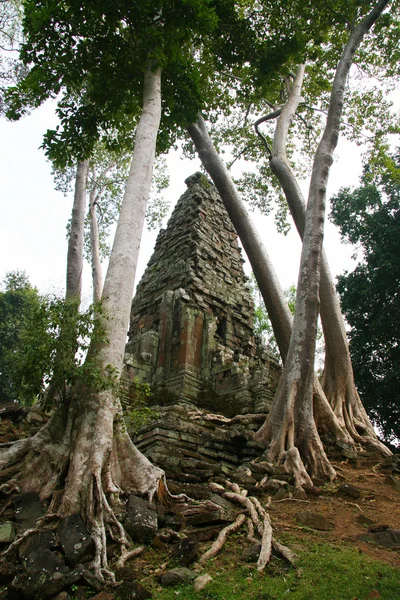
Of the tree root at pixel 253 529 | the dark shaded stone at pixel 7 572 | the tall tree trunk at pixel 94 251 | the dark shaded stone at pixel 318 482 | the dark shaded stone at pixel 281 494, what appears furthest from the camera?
the tall tree trunk at pixel 94 251

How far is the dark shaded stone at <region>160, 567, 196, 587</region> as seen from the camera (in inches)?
123

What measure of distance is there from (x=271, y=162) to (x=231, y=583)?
8.91m

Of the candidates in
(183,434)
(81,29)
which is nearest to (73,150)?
(81,29)

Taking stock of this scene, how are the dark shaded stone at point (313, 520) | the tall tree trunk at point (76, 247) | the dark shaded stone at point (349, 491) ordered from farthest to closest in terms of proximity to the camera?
the tall tree trunk at point (76, 247) → the dark shaded stone at point (349, 491) → the dark shaded stone at point (313, 520)

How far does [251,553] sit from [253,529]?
1.66 ft

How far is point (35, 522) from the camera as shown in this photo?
12.1 feet

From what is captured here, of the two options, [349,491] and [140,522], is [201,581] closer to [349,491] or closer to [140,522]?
[140,522]

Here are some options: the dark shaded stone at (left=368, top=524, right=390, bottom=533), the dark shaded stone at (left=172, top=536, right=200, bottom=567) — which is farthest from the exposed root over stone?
the dark shaded stone at (left=368, top=524, right=390, bottom=533)

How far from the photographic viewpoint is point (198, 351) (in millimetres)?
10234

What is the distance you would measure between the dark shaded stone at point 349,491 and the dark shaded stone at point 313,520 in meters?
1.02

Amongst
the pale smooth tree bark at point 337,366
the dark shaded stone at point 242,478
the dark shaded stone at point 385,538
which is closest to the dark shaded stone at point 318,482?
the dark shaded stone at point 242,478

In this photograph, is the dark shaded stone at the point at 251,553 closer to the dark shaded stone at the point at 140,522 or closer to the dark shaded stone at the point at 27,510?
the dark shaded stone at the point at 140,522

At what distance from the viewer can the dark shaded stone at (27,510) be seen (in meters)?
3.70

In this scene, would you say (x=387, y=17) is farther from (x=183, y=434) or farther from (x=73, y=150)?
(x=183, y=434)
